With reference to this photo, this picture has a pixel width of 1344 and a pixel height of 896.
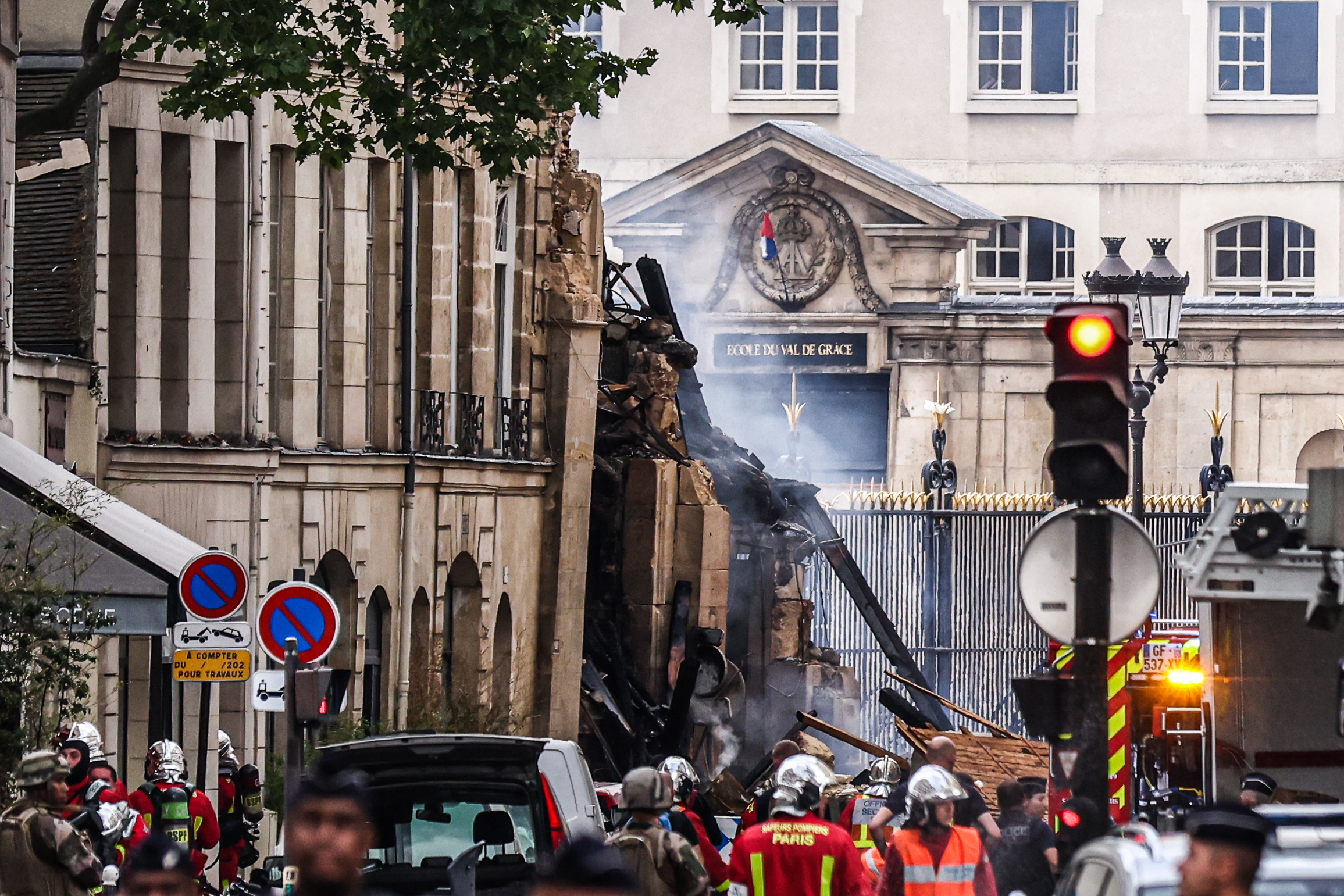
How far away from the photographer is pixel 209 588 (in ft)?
57.2

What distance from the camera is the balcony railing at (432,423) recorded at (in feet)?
94.9

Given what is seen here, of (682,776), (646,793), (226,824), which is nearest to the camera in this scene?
(646,793)

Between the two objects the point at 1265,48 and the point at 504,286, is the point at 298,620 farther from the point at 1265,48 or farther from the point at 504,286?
the point at 1265,48

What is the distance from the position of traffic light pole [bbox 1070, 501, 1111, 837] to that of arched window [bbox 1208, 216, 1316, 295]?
46.3 m

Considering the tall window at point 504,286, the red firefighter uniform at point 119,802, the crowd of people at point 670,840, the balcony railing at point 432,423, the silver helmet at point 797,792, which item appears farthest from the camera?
the tall window at point 504,286

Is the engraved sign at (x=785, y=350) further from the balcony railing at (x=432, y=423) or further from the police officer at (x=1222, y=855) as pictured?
the police officer at (x=1222, y=855)

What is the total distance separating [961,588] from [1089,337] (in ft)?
96.1

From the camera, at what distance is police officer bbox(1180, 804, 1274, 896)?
280 inches

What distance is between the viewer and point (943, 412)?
158 feet

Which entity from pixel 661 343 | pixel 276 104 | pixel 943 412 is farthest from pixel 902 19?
pixel 276 104

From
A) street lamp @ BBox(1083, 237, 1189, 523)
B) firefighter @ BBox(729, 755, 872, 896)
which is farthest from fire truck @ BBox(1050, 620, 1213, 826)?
firefighter @ BBox(729, 755, 872, 896)

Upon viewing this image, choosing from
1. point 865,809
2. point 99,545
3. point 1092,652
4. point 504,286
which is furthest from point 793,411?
point 1092,652

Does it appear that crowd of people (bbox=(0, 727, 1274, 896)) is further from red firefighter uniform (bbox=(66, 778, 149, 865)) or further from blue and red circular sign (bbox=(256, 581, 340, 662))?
blue and red circular sign (bbox=(256, 581, 340, 662))

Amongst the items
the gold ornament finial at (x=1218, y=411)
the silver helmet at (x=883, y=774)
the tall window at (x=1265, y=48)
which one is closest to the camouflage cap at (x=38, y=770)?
the silver helmet at (x=883, y=774)
